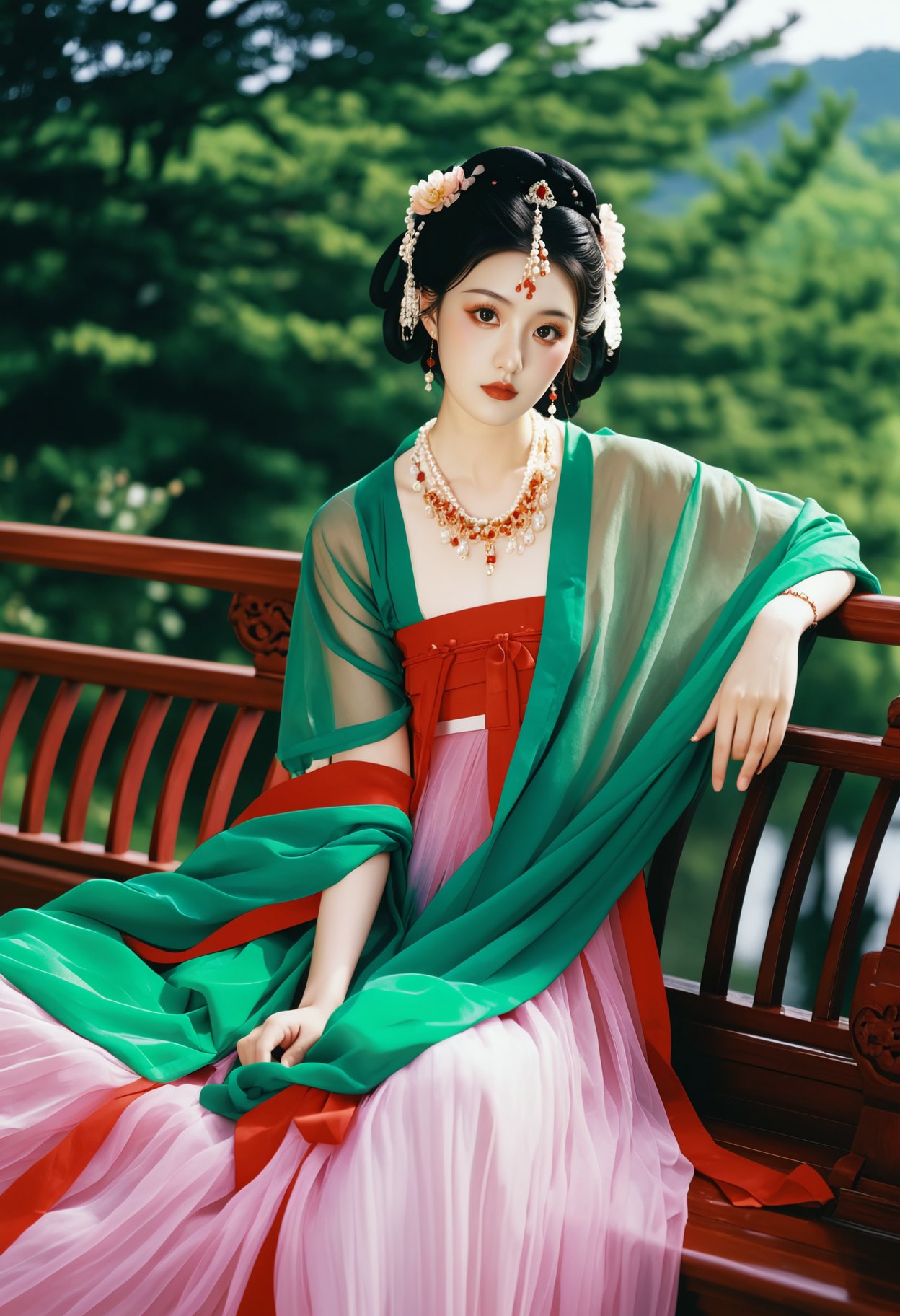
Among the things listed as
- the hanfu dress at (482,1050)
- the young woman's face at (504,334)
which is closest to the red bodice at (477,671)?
the hanfu dress at (482,1050)

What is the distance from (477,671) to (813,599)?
49 centimetres

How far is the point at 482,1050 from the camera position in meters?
1.48

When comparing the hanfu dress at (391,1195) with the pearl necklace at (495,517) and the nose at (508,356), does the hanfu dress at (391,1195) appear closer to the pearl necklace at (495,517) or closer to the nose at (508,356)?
the pearl necklace at (495,517)

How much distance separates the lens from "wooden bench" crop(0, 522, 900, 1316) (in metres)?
1.50

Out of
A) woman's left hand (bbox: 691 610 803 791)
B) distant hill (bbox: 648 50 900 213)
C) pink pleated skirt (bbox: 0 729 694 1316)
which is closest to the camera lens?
pink pleated skirt (bbox: 0 729 694 1316)

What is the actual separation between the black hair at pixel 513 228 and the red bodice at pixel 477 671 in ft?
1.43

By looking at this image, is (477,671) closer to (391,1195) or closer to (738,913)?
(738,913)

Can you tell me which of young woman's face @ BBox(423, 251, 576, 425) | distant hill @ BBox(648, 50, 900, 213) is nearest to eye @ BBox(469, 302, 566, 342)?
young woman's face @ BBox(423, 251, 576, 425)

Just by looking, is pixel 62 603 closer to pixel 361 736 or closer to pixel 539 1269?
pixel 361 736

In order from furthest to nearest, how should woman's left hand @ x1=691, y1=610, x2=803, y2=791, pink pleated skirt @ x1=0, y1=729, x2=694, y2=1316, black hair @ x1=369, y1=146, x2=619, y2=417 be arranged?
black hair @ x1=369, y1=146, x2=619, y2=417 → woman's left hand @ x1=691, y1=610, x2=803, y2=791 → pink pleated skirt @ x1=0, y1=729, x2=694, y2=1316

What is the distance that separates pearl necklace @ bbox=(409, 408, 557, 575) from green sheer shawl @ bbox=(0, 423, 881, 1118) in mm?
34

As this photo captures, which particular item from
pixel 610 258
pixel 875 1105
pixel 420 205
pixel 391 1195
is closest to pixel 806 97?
pixel 610 258

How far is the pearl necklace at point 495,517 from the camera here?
1.89 meters

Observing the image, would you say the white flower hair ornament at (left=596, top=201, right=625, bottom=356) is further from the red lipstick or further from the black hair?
the red lipstick
